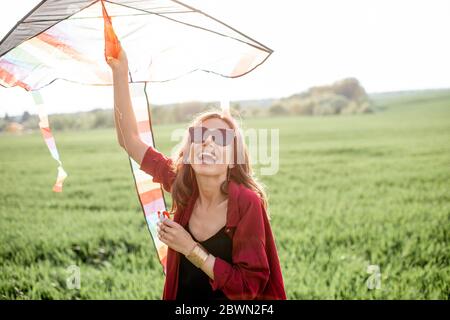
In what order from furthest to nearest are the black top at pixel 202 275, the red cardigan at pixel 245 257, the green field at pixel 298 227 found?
the green field at pixel 298 227
the black top at pixel 202 275
the red cardigan at pixel 245 257

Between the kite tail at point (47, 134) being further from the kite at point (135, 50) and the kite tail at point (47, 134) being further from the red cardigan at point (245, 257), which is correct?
the red cardigan at point (245, 257)

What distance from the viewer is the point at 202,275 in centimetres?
183

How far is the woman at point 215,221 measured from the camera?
5.63 feet

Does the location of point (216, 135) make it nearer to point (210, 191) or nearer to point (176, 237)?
point (210, 191)

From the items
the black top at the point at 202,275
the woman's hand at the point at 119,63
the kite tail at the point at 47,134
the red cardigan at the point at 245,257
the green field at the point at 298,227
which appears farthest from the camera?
the green field at the point at 298,227

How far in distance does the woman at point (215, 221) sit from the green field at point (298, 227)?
5.34ft

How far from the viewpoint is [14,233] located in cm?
508

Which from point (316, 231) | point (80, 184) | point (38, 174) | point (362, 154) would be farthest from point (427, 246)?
point (38, 174)

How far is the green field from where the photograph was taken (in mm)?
3574

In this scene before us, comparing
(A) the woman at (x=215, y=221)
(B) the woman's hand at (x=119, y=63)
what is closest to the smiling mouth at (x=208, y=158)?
(A) the woman at (x=215, y=221)

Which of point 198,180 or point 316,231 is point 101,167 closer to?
point 316,231

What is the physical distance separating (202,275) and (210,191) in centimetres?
29

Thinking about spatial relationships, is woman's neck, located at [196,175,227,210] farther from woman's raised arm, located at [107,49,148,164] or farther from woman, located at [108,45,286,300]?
woman's raised arm, located at [107,49,148,164]
